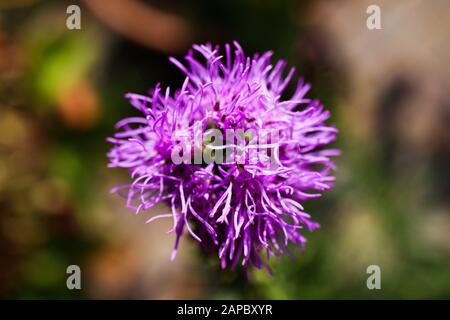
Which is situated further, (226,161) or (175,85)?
(175,85)

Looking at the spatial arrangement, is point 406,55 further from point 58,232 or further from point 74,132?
point 58,232

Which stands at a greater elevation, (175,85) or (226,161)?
(175,85)

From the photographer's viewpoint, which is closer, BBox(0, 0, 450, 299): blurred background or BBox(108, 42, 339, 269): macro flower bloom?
BBox(108, 42, 339, 269): macro flower bloom

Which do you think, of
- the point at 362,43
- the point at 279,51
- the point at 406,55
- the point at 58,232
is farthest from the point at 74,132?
the point at 406,55

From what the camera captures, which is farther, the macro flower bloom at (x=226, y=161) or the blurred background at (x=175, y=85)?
the blurred background at (x=175, y=85)
